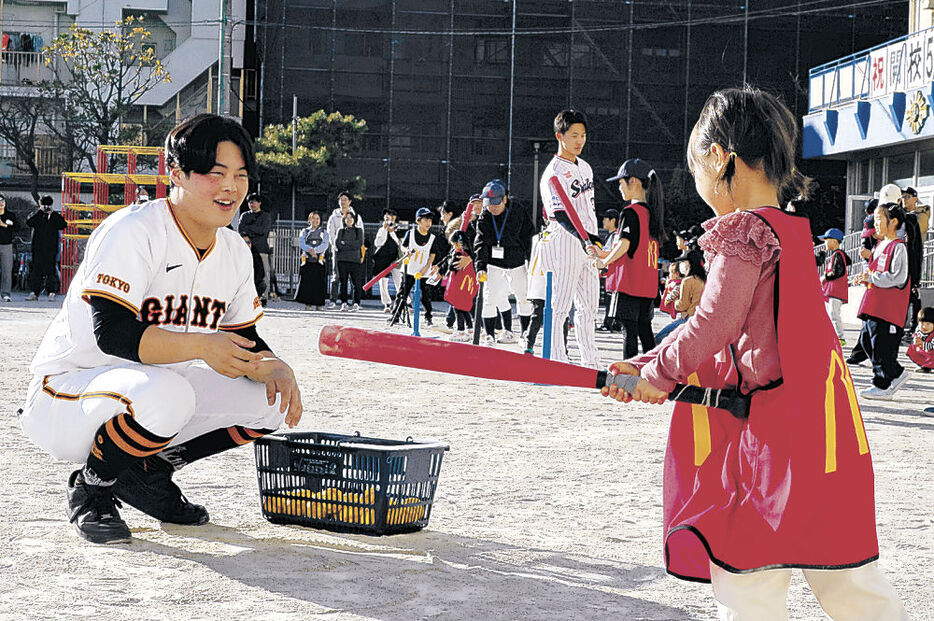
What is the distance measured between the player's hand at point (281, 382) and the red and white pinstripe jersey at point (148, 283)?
1.30ft

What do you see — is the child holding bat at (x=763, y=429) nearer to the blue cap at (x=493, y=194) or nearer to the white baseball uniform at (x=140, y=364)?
the white baseball uniform at (x=140, y=364)

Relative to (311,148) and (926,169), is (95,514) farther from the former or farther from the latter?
(311,148)

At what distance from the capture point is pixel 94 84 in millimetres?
41625

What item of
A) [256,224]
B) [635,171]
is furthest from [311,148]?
[635,171]

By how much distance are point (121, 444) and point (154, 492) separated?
1.62ft

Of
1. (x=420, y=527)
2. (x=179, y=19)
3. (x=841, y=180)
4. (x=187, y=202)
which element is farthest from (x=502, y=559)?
(x=179, y=19)

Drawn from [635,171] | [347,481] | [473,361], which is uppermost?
[635,171]

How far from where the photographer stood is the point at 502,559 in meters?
4.32

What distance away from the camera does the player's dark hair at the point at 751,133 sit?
305 cm

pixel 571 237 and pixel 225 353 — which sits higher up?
pixel 571 237

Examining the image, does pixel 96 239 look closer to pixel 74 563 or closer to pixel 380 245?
pixel 74 563

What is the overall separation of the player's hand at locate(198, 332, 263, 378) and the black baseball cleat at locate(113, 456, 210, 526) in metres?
0.70

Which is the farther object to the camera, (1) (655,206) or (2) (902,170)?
(2) (902,170)

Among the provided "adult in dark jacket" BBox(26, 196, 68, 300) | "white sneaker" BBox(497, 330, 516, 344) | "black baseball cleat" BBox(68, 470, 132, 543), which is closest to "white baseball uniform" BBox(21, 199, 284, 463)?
"black baseball cleat" BBox(68, 470, 132, 543)
